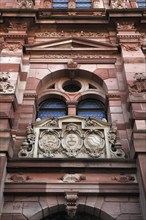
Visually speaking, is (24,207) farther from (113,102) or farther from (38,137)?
(113,102)

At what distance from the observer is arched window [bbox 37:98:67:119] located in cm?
1184

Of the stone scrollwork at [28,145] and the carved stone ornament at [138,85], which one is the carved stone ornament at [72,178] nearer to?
the stone scrollwork at [28,145]

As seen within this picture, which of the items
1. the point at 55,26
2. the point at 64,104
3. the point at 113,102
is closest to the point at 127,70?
the point at 113,102

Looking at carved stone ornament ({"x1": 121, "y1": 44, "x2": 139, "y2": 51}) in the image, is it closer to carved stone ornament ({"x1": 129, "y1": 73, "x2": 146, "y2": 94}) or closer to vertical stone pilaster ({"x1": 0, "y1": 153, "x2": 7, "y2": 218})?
carved stone ornament ({"x1": 129, "y1": 73, "x2": 146, "y2": 94})

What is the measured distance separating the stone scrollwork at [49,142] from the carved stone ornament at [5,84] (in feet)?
6.52

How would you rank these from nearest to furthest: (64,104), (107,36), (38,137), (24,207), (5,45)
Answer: (24,207) < (38,137) < (64,104) < (5,45) < (107,36)

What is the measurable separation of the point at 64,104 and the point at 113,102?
6.27 ft

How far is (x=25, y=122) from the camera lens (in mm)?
10703

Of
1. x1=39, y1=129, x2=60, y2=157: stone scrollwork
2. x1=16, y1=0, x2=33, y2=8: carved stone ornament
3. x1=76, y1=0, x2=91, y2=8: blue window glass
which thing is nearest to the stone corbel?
x1=39, y1=129, x2=60, y2=157: stone scrollwork

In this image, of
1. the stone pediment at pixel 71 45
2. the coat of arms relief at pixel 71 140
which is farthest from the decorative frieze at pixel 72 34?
the coat of arms relief at pixel 71 140

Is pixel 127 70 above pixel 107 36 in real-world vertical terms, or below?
below

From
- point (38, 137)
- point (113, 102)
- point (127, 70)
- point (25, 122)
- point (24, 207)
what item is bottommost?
point (24, 207)

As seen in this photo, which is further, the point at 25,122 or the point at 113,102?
the point at 113,102

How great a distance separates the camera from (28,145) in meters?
9.73
